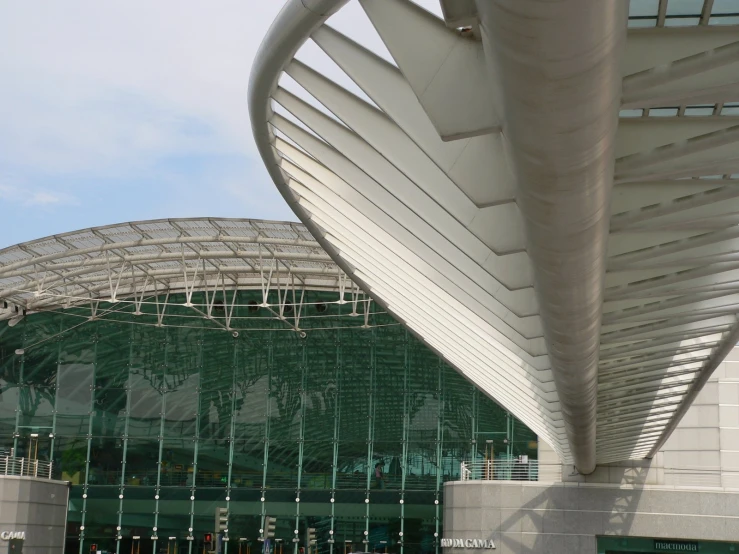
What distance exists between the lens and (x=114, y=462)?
43562 mm

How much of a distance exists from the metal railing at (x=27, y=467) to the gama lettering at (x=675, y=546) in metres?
25.7

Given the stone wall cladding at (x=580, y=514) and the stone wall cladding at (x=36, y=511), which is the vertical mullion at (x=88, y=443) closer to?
the stone wall cladding at (x=36, y=511)

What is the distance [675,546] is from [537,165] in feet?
99.1

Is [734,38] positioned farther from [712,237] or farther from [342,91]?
[342,91]

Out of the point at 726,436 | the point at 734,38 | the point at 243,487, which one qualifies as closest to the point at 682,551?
the point at 726,436

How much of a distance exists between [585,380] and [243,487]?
32326 millimetres

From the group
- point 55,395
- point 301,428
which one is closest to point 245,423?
point 301,428

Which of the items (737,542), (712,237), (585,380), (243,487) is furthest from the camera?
(243,487)

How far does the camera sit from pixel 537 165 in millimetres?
4488

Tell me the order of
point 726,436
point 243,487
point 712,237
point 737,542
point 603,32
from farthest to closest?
point 243,487
point 726,436
point 737,542
point 712,237
point 603,32

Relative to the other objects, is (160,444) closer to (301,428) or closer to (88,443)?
(88,443)

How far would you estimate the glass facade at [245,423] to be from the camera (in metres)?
40.5

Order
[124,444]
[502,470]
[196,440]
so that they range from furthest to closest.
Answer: [124,444] < [196,440] < [502,470]

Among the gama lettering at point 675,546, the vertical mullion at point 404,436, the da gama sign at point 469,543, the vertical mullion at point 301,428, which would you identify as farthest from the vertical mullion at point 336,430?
the gama lettering at point 675,546
